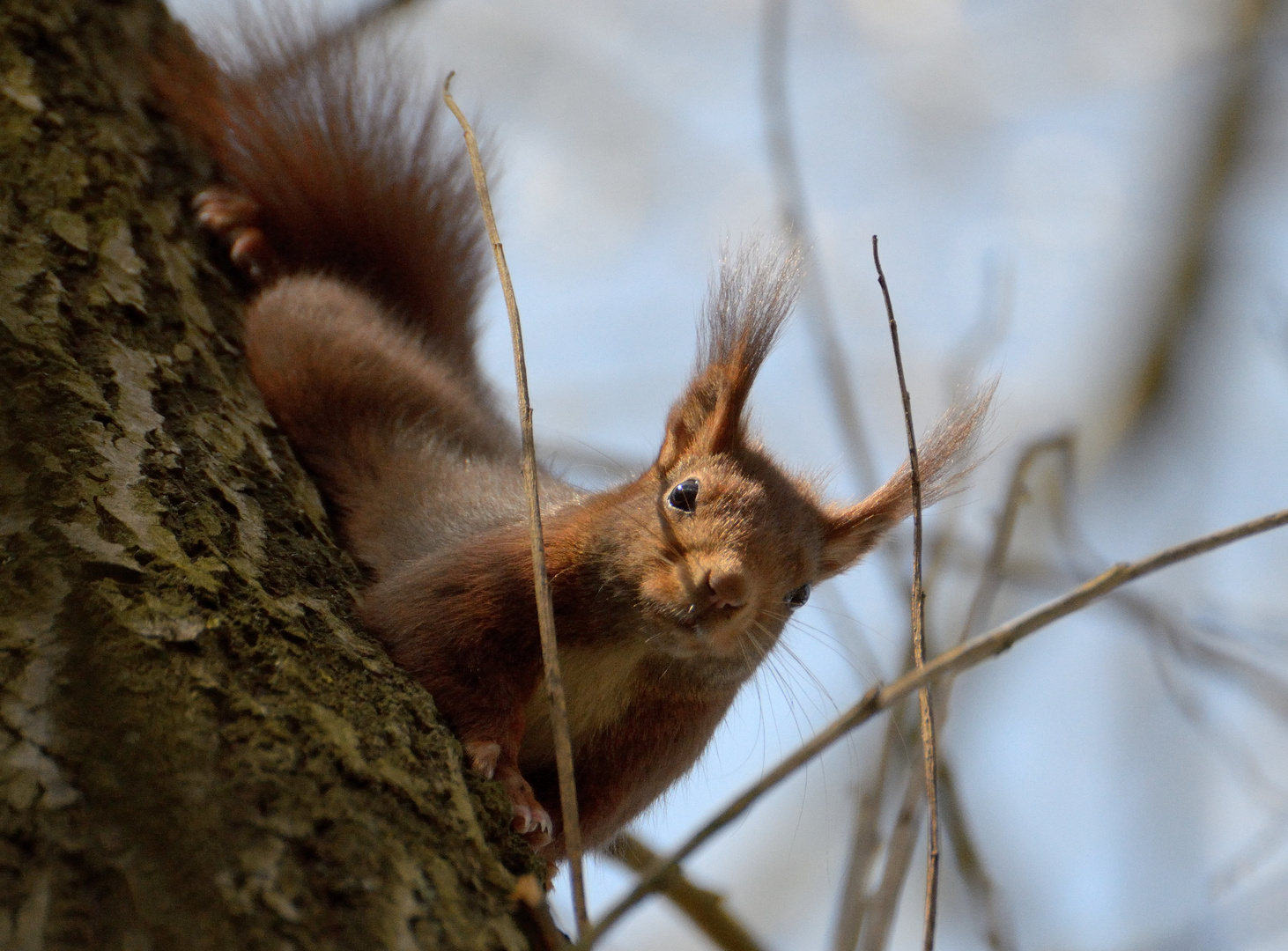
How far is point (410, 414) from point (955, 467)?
1.29 meters

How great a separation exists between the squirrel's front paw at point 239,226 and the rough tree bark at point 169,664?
36 centimetres

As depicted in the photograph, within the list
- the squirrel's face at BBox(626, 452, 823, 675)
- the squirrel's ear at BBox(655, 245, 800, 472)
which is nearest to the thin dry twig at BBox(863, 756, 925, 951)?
the squirrel's face at BBox(626, 452, 823, 675)

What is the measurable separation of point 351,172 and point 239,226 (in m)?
0.49

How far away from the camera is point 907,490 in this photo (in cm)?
Result: 256

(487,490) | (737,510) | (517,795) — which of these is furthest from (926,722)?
(487,490)

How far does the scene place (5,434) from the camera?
1.48m

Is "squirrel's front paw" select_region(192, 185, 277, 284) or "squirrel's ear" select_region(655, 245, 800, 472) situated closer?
"squirrel's ear" select_region(655, 245, 800, 472)

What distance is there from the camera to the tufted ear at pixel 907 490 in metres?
2.41

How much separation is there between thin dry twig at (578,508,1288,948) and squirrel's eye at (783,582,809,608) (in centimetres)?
125

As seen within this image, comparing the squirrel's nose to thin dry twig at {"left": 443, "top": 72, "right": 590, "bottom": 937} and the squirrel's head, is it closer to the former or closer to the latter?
the squirrel's head

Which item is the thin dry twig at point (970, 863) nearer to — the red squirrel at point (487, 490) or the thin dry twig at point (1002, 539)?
the thin dry twig at point (1002, 539)

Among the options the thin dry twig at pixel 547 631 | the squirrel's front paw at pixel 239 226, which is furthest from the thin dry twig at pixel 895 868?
the squirrel's front paw at pixel 239 226

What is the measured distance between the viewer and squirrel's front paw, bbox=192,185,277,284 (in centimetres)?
267

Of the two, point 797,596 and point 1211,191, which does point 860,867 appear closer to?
point 797,596
